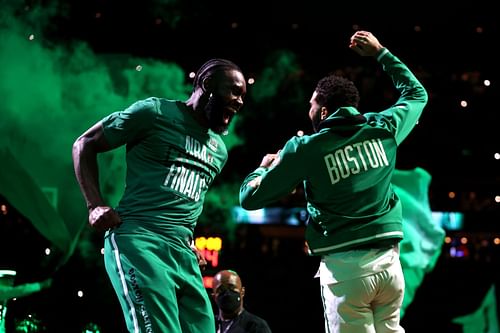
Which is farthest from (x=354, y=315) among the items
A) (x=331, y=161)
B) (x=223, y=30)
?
(x=223, y=30)

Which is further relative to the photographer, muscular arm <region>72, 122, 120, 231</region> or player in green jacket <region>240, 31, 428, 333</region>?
player in green jacket <region>240, 31, 428, 333</region>

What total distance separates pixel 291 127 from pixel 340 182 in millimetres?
8777

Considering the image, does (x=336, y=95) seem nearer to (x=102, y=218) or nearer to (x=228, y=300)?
(x=102, y=218)

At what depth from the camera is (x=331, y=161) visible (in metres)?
3.01

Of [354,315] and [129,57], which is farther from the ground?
[129,57]

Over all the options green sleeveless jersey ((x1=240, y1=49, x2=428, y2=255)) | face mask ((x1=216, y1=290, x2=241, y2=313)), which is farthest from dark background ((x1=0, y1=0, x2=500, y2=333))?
green sleeveless jersey ((x1=240, y1=49, x2=428, y2=255))

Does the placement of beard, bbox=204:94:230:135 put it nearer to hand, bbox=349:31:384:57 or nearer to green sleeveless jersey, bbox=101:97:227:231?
green sleeveless jersey, bbox=101:97:227:231

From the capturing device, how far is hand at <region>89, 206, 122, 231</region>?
9.22 feet

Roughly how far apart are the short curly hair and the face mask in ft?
8.97

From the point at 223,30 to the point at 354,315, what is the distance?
8.30 meters

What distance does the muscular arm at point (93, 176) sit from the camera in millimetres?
2822

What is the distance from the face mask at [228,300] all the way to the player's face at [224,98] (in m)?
2.67

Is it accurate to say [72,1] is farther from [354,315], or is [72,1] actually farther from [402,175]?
[354,315]

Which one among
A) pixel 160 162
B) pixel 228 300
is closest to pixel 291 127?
pixel 228 300
